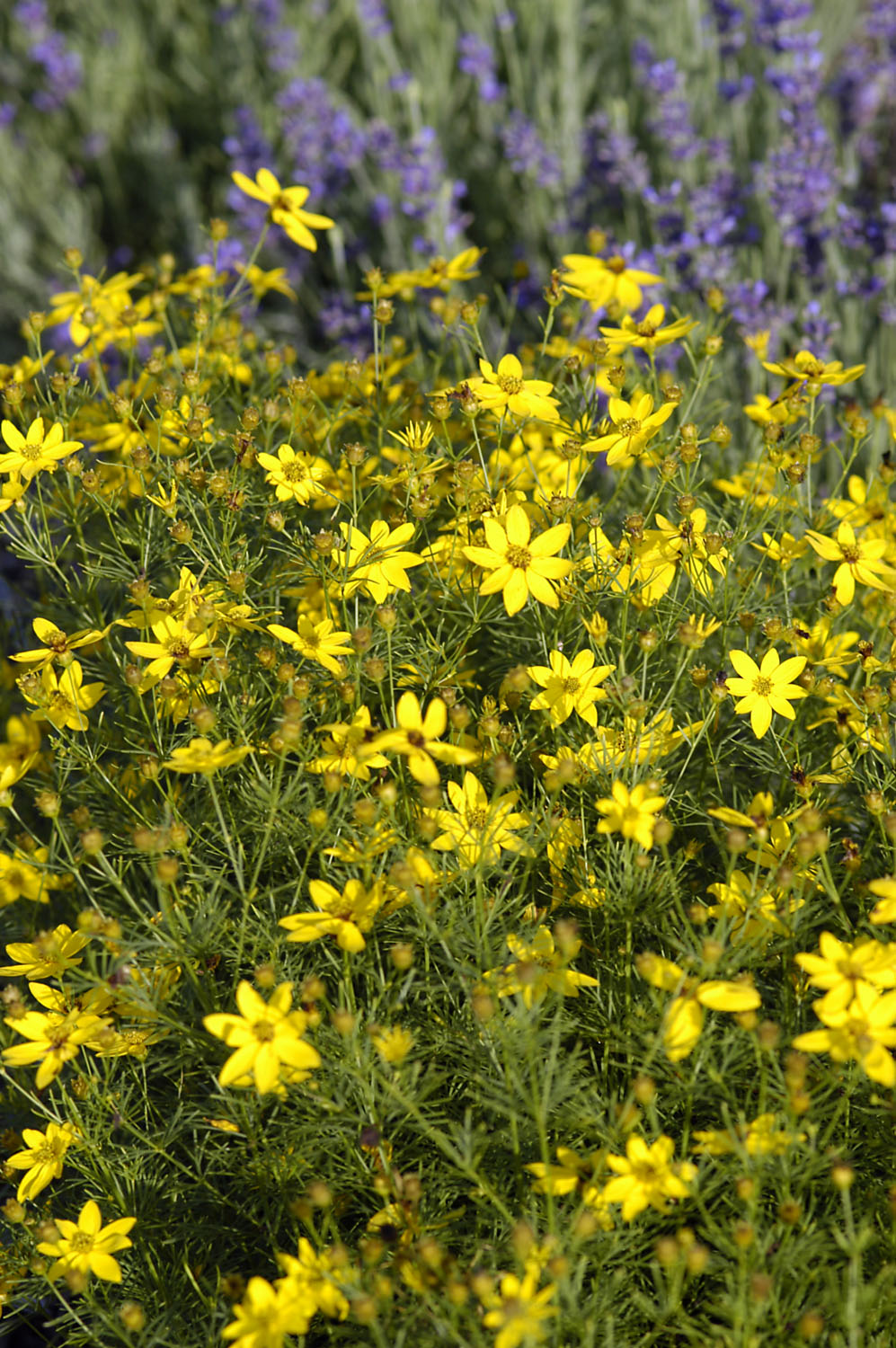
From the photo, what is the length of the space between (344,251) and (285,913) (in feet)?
11.2

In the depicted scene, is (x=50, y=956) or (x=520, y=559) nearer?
(x=50, y=956)

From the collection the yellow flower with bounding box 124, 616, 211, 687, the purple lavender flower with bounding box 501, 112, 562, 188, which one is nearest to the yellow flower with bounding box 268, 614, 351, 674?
the yellow flower with bounding box 124, 616, 211, 687

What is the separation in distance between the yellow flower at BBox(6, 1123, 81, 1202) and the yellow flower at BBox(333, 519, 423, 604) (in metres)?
0.95

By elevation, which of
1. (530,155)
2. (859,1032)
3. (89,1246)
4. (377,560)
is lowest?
(89,1246)

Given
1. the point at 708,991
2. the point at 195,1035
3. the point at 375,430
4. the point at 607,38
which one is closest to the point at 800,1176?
the point at 708,991

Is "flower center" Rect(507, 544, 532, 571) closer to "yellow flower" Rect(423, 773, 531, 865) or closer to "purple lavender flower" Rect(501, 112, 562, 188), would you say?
"yellow flower" Rect(423, 773, 531, 865)

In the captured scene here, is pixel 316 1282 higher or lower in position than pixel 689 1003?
lower

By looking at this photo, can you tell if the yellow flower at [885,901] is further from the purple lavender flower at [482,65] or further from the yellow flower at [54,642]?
the purple lavender flower at [482,65]

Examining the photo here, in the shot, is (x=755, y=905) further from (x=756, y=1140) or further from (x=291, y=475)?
(x=291, y=475)

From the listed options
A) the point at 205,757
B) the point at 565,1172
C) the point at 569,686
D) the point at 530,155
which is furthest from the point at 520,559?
the point at 530,155

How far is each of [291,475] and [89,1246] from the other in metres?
1.27

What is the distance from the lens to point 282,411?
7.19 ft

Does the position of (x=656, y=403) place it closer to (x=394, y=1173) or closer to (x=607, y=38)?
(x=394, y=1173)

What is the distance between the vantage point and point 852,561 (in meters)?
2.05
